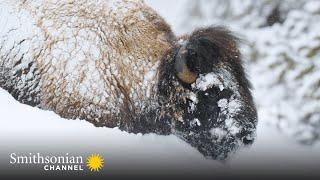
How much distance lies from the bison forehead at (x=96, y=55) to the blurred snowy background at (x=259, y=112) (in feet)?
0.41

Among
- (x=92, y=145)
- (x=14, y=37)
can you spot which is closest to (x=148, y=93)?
(x=92, y=145)

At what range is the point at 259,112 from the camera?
2.57m

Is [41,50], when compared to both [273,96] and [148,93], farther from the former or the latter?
[273,96]

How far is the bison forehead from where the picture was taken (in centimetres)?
250

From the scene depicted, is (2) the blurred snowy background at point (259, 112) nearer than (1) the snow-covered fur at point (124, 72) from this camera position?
No

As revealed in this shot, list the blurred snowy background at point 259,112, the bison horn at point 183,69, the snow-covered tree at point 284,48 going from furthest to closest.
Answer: the snow-covered tree at point 284,48, the blurred snowy background at point 259,112, the bison horn at point 183,69

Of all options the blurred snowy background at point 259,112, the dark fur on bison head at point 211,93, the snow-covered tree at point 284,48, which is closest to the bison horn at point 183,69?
the dark fur on bison head at point 211,93

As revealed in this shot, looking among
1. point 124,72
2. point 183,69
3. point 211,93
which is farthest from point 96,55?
point 211,93

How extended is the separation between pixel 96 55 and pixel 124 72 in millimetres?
164

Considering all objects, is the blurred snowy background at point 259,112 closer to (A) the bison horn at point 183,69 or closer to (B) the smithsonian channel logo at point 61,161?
(B) the smithsonian channel logo at point 61,161

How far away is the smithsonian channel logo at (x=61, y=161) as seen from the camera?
2.52m

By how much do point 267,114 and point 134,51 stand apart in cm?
78

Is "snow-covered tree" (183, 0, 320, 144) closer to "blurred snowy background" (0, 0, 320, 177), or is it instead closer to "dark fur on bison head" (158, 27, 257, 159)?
"blurred snowy background" (0, 0, 320, 177)

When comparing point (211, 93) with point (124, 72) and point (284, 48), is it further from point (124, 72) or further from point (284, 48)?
point (284, 48)
